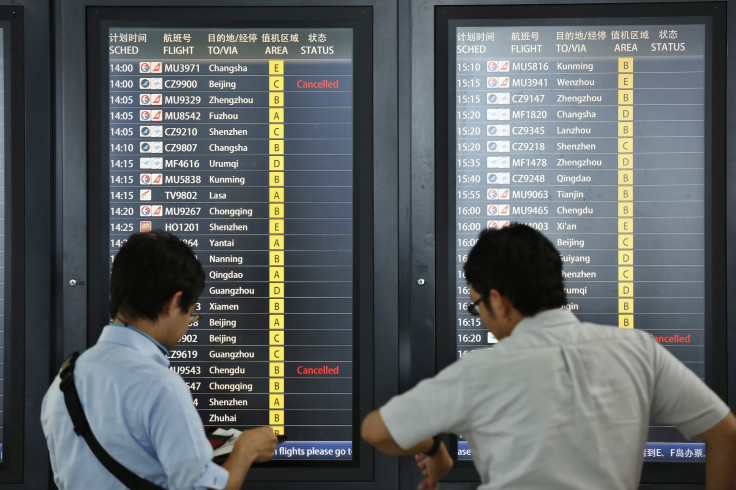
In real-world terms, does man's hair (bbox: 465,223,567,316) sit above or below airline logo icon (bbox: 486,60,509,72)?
below

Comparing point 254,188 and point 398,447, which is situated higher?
point 254,188

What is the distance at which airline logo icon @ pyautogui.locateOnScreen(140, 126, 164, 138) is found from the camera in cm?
183

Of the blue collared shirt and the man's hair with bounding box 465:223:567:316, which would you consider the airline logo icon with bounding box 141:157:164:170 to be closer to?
the blue collared shirt

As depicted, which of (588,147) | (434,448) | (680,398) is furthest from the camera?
(588,147)

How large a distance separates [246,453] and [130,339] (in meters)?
0.36

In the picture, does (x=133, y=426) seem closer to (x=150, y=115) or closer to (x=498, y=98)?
(x=150, y=115)

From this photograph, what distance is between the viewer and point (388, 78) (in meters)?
1.81

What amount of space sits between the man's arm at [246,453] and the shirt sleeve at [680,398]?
2.75ft

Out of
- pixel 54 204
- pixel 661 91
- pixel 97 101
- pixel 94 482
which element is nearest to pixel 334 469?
pixel 94 482

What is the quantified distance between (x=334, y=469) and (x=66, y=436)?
0.83m

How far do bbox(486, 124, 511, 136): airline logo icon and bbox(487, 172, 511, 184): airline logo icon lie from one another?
0.38 ft

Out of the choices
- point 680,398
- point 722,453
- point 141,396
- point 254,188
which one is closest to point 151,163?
point 254,188

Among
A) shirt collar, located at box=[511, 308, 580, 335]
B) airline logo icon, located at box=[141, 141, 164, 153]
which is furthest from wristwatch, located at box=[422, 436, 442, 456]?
airline logo icon, located at box=[141, 141, 164, 153]

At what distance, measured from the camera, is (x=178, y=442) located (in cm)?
111
